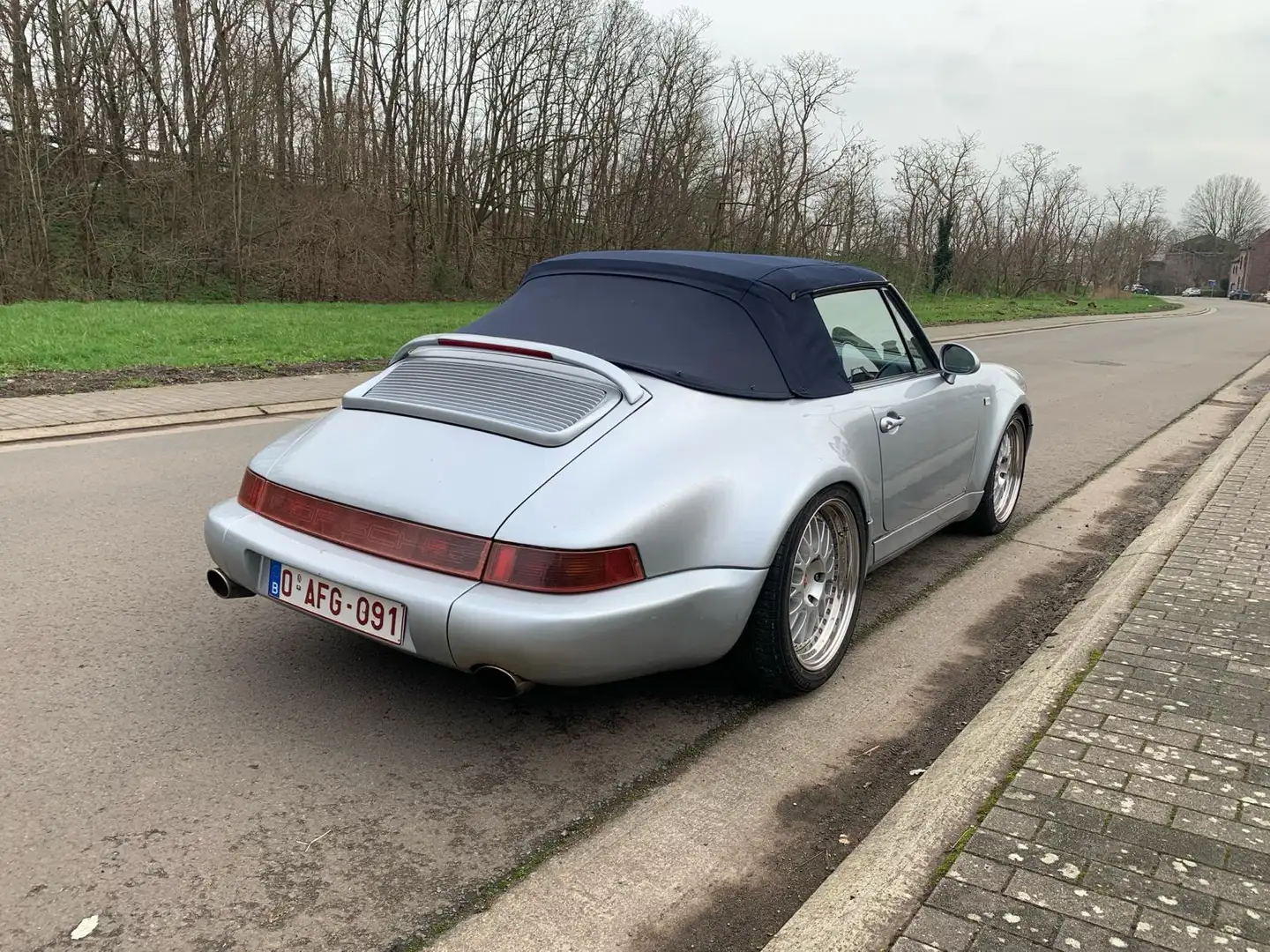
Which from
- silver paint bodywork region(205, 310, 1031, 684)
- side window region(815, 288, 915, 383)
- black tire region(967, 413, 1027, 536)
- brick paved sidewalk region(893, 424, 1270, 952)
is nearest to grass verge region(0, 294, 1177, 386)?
silver paint bodywork region(205, 310, 1031, 684)

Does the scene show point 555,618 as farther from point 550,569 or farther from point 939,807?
point 939,807

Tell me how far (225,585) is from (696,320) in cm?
193

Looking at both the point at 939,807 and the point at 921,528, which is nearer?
the point at 939,807

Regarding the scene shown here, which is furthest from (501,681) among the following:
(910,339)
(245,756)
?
(910,339)

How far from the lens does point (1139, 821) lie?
2.53 meters

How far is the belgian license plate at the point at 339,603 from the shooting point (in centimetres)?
285

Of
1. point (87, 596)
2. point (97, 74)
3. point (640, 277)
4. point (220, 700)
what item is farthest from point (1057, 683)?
point (97, 74)

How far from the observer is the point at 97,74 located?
24.5m

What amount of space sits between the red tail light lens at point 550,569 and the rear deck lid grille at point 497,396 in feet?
1.38

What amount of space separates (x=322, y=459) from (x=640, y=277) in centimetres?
145

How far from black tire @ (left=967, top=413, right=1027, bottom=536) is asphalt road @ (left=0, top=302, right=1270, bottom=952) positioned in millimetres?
645

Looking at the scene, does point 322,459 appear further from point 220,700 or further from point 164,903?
point 164,903

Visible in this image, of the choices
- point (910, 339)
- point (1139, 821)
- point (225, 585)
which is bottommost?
point (1139, 821)

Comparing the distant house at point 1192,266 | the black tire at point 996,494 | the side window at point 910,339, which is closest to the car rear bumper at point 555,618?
the side window at point 910,339
